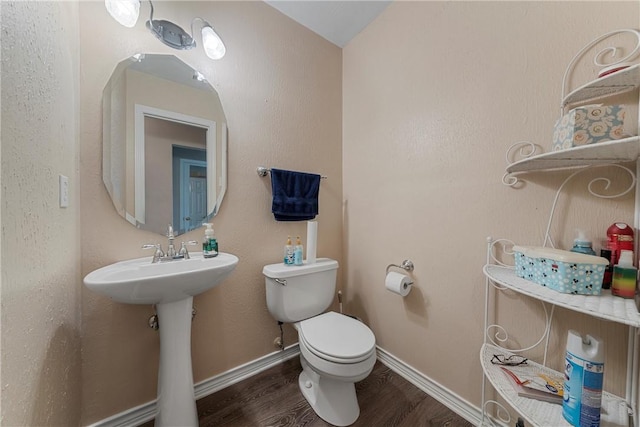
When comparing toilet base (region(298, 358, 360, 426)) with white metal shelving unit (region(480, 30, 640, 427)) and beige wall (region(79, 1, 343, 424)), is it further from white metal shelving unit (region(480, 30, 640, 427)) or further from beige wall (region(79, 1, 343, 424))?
white metal shelving unit (region(480, 30, 640, 427))

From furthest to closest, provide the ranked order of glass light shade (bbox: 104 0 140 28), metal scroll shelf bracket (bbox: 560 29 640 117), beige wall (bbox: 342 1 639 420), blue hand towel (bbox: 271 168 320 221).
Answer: blue hand towel (bbox: 271 168 320 221)
glass light shade (bbox: 104 0 140 28)
beige wall (bbox: 342 1 639 420)
metal scroll shelf bracket (bbox: 560 29 640 117)

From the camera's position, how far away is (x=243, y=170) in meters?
1.36

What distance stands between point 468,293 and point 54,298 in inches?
64.6

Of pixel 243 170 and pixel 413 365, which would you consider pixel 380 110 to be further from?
pixel 413 365

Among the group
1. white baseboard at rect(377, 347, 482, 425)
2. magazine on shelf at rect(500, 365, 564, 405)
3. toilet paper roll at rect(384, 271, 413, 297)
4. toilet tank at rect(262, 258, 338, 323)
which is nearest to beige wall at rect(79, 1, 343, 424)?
toilet tank at rect(262, 258, 338, 323)

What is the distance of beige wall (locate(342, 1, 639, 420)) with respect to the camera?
838mm

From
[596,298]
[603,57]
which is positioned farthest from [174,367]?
[603,57]

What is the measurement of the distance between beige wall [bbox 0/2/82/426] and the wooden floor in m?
0.60

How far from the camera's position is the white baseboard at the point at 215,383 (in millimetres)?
1027

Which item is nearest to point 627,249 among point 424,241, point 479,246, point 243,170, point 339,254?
point 479,246

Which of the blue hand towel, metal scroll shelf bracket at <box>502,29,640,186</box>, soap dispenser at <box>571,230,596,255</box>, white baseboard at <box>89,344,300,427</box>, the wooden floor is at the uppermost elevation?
metal scroll shelf bracket at <box>502,29,640,186</box>

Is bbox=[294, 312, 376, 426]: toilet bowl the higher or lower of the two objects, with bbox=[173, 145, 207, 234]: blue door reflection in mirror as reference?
lower

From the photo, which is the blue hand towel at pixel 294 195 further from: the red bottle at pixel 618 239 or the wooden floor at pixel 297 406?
the red bottle at pixel 618 239

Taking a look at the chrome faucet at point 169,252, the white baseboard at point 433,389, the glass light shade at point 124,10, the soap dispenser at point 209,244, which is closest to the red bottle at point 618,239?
the white baseboard at point 433,389
